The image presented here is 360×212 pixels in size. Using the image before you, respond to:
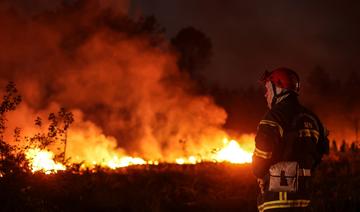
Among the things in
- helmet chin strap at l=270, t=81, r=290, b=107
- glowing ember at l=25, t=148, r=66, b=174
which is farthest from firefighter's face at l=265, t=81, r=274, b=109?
glowing ember at l=25, t=148, r=66, b=174

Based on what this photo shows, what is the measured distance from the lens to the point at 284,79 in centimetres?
537

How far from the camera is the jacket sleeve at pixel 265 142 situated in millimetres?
4914

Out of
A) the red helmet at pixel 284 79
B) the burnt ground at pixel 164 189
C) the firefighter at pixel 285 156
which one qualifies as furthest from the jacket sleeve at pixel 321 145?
the burnt ground at pixel 164 189

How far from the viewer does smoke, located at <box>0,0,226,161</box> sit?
79.5 feet

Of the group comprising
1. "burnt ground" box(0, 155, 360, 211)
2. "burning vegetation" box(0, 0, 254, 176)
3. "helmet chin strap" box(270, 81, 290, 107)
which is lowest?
"burnt ground" box(0, 155, 360, 211)

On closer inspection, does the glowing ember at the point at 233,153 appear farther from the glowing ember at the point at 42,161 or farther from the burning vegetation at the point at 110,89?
the glowing ember at the point at 42,161

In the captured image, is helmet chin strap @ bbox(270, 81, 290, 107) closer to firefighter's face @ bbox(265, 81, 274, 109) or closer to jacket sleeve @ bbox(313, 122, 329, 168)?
firefighter's face @ bbox(265, 81, 274, 109)

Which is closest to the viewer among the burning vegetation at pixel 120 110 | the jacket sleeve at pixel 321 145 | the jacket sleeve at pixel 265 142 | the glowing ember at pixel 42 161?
the jacket sleeve at pixel 265 142

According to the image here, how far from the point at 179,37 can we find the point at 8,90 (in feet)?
122

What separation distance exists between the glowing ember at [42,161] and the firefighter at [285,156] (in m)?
4.35

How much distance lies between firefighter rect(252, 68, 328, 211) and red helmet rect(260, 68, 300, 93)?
212mm

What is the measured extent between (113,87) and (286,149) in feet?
74.4

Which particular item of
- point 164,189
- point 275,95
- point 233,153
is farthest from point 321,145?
point 233,153

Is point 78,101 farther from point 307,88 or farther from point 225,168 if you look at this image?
point 307,88
